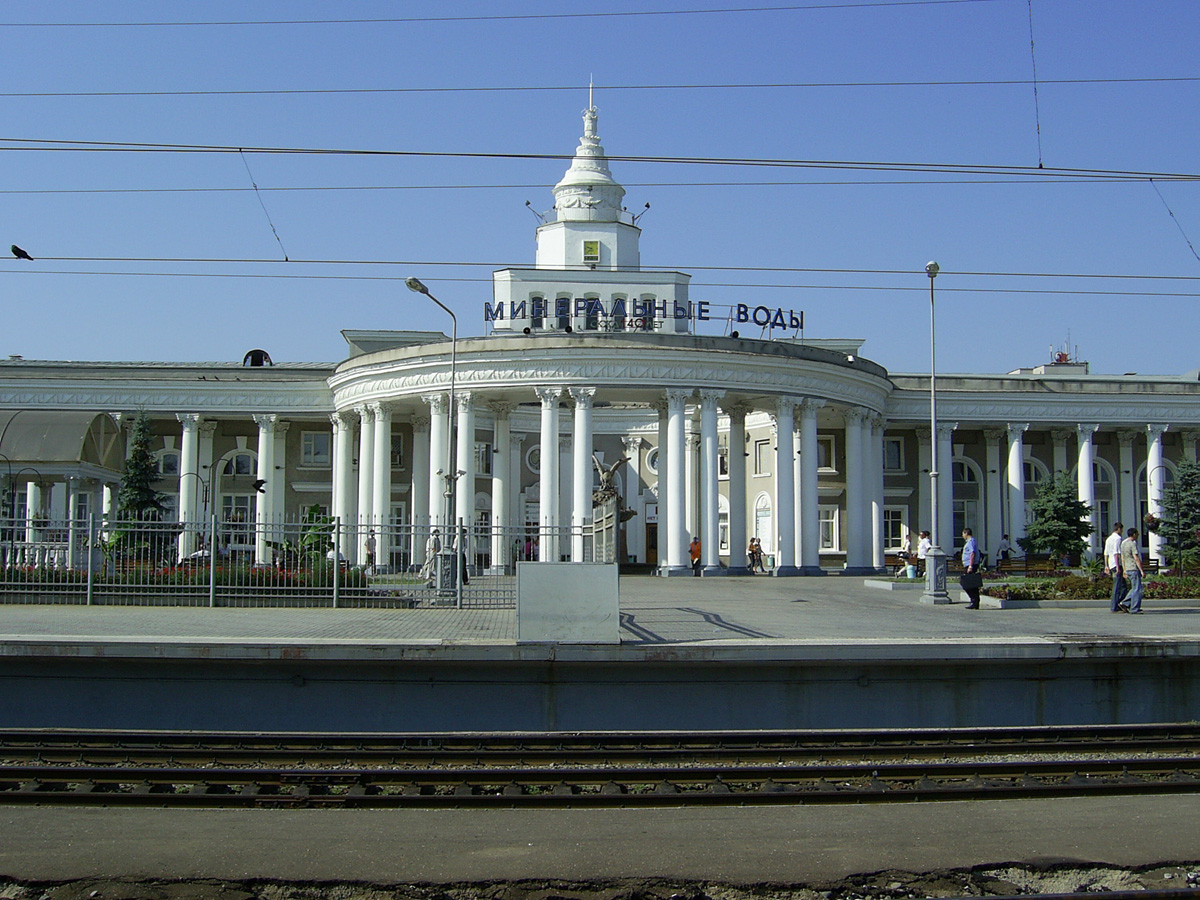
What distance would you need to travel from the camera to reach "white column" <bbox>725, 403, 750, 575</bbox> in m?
46.0

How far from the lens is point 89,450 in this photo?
121ft

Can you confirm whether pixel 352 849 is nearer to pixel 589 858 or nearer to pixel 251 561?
pixel 589 858

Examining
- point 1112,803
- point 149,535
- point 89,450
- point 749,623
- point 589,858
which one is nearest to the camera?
point 589,858

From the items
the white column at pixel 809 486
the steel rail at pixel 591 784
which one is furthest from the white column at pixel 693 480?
the steel rail at pixel 591 784

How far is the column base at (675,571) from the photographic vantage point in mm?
43469

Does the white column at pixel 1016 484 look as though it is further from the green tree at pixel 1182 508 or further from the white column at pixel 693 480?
the white column at pixel 693 480

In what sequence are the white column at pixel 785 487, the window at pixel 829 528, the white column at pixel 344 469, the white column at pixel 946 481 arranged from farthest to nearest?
the window at pixel 829 528 < the white column at pixel 946 481 < the white column at pixel 344 469 < the white column at pixel 785 487

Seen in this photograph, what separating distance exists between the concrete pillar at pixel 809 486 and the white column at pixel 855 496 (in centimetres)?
287

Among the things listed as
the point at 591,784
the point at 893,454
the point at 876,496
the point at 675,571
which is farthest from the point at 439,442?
the point at 591,784

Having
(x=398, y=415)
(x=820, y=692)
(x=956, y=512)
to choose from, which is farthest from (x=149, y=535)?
(x=956, y=512)

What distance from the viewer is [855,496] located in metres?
50.1

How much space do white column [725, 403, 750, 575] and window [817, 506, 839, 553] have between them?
12.2m

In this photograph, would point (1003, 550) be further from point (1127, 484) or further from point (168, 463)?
point (168, 463)

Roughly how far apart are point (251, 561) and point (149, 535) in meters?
2.31
